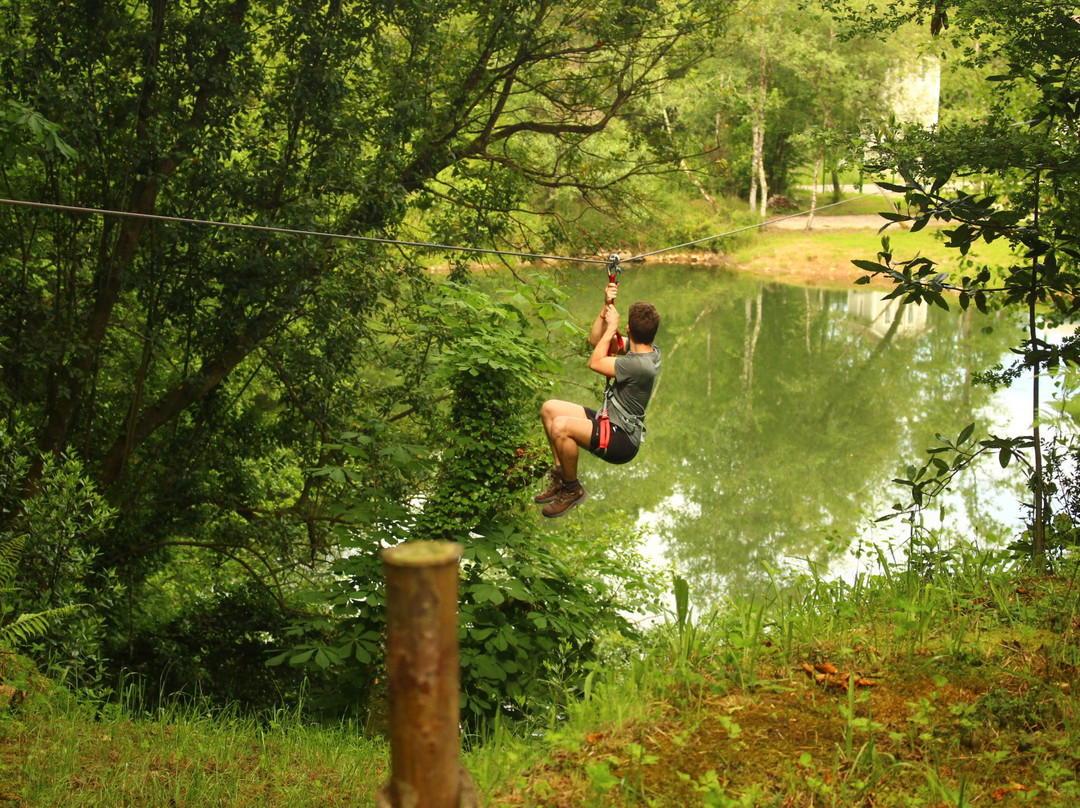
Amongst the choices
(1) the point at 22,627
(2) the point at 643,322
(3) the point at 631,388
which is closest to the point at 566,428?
(3) the point at 631,388

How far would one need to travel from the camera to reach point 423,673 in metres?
1.71

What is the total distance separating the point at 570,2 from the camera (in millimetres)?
9297

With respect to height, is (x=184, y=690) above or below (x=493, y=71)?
below

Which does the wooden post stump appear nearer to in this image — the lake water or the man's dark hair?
the man's dark hair

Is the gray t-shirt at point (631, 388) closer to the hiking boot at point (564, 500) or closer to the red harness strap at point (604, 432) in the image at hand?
the red harness strap at point (604, 432)

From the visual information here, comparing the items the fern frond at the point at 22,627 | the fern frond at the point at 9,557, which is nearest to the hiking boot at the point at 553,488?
the fern frond at the point at 22,627

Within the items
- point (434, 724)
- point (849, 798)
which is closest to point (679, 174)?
point (849, 798)

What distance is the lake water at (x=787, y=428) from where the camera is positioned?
1213 centimetres

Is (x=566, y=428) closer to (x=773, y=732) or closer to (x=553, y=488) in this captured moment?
(x=553, y=488)

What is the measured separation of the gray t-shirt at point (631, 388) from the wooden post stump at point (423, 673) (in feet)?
11.2

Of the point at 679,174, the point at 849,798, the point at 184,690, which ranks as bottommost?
the point at 184,690

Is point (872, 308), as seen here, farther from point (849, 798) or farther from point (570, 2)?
point (849, 798)

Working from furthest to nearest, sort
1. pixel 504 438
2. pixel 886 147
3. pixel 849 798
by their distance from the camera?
pixel 504 438
pixel 886 147
pixel 849 798

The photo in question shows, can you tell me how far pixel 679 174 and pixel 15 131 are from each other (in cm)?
824
